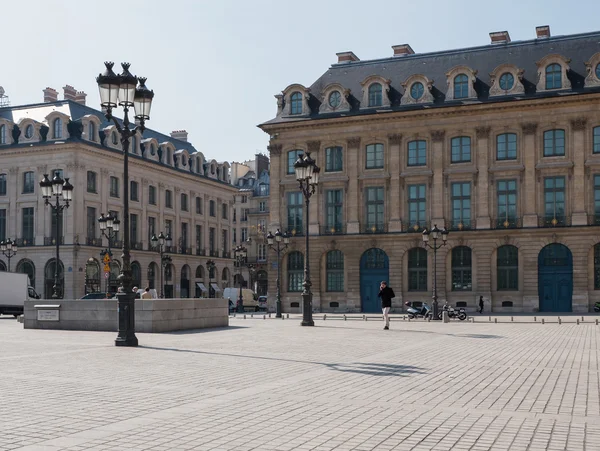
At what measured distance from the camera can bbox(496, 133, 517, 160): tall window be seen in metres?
53.5

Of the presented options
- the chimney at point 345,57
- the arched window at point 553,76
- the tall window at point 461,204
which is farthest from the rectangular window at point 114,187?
the arched window at point 553,76

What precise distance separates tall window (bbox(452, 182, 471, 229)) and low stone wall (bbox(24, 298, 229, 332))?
3008 cm

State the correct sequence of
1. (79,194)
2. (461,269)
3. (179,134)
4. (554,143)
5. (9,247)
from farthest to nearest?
(179,134) < (79,194) < (461,269) < (554,143) < (9,247)

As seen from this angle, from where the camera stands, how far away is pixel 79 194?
6625 cm

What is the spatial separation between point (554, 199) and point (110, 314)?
116ft

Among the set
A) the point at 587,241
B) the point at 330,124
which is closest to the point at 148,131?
the point at 330,124

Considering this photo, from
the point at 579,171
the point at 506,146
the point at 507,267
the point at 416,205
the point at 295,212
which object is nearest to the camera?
the point at 579,171

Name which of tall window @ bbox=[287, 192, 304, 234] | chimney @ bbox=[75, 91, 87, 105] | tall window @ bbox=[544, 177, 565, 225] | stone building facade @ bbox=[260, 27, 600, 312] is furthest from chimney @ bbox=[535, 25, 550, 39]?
chimney @ bbox=[75, 91, 87, 105]

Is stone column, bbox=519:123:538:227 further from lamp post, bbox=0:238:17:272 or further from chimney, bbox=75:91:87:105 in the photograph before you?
chimney, bbox=75:91:87:105

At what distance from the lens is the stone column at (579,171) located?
51062mm

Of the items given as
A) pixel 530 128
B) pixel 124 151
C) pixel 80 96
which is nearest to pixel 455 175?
pixel 530 128

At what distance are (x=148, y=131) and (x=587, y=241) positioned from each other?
4686cm

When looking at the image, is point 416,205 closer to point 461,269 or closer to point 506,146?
point 461,269

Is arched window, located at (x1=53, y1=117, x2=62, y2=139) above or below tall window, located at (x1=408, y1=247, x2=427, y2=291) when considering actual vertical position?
above
